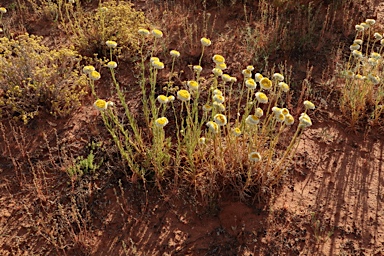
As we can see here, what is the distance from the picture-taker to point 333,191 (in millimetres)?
3426

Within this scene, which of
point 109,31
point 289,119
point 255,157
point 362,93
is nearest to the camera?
point 289,119

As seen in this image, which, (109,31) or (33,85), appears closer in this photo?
(33,85)

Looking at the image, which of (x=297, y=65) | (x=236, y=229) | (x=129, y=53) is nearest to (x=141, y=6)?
(x=129, y=53)

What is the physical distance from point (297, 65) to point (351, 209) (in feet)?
6.90

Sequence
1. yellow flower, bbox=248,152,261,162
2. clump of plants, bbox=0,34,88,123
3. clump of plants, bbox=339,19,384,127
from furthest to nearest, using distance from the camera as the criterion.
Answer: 1. clump of plants, bbox=0,34,88,123
2. clump of plants, bbox=339,19,384,127
3. yellow flower, bbox=248,152,261,162

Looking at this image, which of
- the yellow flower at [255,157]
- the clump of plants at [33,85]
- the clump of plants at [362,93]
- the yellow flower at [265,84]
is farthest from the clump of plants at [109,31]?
Answer: the clump of plants at [362,93]

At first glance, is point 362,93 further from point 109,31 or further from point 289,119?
point 109,31

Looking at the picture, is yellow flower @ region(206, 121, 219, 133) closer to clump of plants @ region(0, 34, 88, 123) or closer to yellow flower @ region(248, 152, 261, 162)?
yellow flower @ region(248, 152, 261, 162)

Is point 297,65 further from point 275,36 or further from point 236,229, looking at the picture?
point 236,229

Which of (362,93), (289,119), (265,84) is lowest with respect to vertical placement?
(362,93)

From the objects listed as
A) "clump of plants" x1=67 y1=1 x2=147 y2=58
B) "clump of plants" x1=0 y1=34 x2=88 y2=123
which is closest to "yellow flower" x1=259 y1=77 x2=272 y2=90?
"clump of plants" x1=0 y1=34 x2=88 y2=123

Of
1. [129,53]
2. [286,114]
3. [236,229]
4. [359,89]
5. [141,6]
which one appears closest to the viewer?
[286,114]

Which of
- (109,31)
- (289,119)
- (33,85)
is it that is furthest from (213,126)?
(109,31)

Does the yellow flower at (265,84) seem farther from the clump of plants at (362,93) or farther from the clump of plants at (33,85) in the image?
the clump of plants at (33,85)
